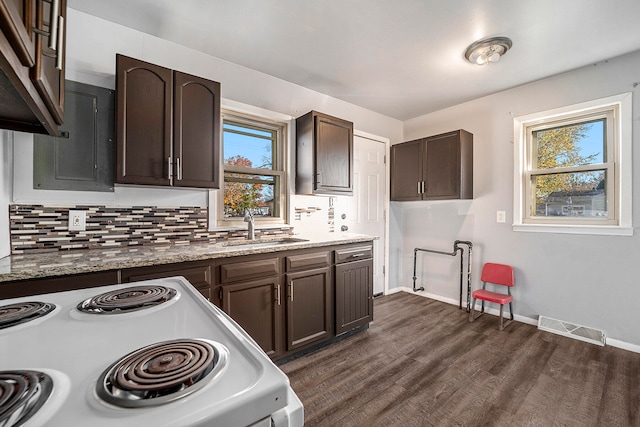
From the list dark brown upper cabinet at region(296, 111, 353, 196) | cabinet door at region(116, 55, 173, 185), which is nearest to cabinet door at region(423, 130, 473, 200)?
dark brown upper cabinet at region(296, 111, 353, 196)

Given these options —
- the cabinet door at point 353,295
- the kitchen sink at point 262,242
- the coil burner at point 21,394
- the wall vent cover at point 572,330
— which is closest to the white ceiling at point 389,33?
the kitchen sink at point 262,242

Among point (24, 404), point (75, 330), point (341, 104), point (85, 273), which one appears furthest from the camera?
point (341, 104)

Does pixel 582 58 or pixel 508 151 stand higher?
pixel 582 58

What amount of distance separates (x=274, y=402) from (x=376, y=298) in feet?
11.9

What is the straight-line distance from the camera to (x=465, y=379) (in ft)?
6.75

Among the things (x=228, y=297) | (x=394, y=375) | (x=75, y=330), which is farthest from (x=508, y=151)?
(x=75, y=330)

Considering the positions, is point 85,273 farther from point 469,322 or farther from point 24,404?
point 469,322

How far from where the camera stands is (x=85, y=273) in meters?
1.49

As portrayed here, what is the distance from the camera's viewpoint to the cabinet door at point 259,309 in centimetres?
201

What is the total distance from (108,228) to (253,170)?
1.29 meters

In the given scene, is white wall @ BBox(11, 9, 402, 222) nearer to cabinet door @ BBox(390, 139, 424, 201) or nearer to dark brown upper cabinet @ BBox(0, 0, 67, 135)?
dark brown upper cabinet @ BBox(0, 0, 67, 135)

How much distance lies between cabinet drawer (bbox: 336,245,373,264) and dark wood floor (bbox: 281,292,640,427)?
767 mm

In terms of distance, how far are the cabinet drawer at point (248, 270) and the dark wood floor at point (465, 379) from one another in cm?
79

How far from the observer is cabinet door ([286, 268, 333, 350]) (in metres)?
2.29
